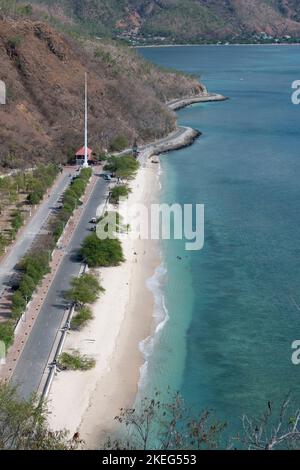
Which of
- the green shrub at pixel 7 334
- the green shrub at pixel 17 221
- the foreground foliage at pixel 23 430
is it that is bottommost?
the green shrub at pixel 7 334

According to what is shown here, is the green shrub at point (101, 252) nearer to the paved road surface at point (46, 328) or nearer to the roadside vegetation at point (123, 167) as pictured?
the paved road surface at point (46, 328)

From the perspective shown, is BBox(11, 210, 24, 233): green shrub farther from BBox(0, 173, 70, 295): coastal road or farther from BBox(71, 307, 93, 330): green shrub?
BBox(71, 307, 93, 330): green shrub

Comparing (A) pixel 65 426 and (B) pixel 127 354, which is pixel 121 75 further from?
(A) pixel 65 426

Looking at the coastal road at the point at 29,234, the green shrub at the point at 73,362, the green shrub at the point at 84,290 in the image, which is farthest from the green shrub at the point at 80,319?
the coastal road at the point at 29,234

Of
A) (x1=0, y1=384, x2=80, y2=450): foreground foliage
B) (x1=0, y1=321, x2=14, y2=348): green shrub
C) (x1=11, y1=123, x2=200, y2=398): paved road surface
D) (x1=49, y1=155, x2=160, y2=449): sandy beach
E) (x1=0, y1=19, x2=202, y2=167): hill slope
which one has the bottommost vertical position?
(x1=49, y1=155, x2=160, y2=449): sandy beach

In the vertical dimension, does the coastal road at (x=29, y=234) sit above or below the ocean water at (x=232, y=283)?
above

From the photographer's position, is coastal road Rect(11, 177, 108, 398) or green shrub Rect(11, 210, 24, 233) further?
green shrub Rect(11, 210, 24, 233)

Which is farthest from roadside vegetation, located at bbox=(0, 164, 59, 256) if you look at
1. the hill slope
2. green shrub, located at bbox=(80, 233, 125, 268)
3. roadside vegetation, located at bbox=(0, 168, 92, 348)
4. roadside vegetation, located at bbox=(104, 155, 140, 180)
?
green shrub, located at bbox=(80, 233, 125, 268)
